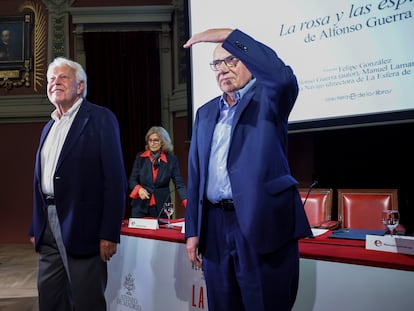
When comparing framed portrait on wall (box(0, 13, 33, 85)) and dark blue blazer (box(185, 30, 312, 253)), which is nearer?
dark blue blazer (box(185, 30, 312, 253))

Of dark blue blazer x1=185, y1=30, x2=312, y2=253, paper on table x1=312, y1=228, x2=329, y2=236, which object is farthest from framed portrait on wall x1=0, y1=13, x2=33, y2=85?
dark blue blazer x1=185, y1=30, x2=312, y2=253

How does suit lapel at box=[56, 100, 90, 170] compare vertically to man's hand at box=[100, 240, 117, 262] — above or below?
above

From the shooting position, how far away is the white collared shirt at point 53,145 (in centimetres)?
173

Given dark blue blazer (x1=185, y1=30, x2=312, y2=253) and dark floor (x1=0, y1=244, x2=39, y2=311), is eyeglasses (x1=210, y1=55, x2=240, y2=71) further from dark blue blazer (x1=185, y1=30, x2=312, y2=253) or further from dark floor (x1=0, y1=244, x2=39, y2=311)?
dark floor (x1=0, y1=244, x2=39, y2=311)

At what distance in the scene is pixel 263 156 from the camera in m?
1.28

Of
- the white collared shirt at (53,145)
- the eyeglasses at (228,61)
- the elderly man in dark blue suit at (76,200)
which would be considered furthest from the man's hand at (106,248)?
the eyeglasses at (228,61)

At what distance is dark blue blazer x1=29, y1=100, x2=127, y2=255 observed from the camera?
1.67 meters

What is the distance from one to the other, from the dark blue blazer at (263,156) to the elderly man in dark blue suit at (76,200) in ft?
1.65

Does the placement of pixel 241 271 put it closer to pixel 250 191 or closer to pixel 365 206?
pixel 250 191

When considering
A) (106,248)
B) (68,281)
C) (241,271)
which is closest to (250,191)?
(241,271)

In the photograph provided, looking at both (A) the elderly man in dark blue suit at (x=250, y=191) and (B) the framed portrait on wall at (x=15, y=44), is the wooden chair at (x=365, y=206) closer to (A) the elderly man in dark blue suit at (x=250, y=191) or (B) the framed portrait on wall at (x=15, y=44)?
(A) the elderly man in dark blue suit at (x=250, y=191)

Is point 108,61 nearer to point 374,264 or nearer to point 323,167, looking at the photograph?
point 323,167

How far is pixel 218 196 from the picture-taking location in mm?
1377

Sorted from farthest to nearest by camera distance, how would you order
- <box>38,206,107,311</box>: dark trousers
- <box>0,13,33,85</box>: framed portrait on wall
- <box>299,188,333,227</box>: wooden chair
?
<box>0,13,33,85</box>: framed portrait on wall
<box>299,188,333,227</box>: wooden chair
<box>38,206,107,311</box>: dark trousers
